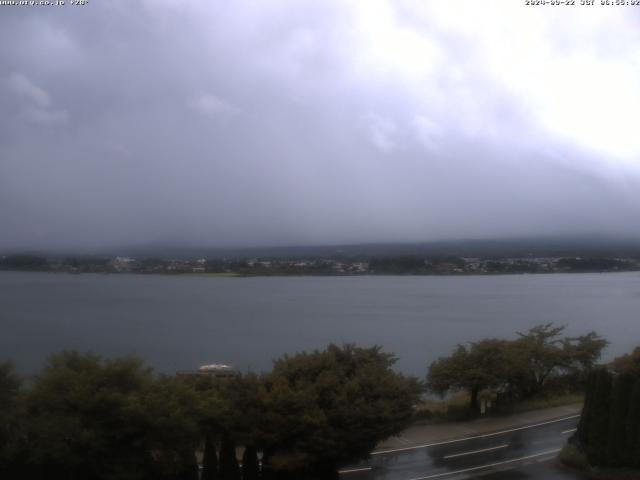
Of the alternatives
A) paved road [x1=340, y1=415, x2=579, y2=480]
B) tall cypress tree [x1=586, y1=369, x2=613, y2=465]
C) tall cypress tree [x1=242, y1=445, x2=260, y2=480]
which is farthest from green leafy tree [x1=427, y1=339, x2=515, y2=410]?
tall cypress tree [x1=242, y1=445, x2=260, y2=480]

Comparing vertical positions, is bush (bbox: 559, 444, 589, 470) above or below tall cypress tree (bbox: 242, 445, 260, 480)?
below

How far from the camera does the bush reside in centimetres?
1406

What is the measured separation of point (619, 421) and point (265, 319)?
46569mm

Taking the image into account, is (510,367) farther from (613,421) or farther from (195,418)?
(195,418)

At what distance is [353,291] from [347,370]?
266 feet

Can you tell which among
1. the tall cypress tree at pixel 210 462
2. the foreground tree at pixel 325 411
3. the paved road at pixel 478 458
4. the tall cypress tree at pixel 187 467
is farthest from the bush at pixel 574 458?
the tall cypress tree at pixel 187 467

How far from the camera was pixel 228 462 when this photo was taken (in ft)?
41.6

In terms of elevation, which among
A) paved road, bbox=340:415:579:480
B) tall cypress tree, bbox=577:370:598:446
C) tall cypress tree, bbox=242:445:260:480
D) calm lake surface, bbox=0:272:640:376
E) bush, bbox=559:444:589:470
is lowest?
calm lake surface, bbox=0:272:640:376

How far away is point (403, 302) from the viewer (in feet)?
245

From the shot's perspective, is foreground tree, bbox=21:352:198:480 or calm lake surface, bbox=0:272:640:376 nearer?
foreground tree, bbox=21:352:198:480

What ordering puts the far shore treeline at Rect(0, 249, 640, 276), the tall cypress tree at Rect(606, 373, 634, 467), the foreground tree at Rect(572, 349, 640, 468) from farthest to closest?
the far shore treeline at Rect(0, 249, 640, 276)
the tall cypress tree at Rect(606, 373, 634, 467)
the foreground tree at Rect(572, 349, 640, 468)

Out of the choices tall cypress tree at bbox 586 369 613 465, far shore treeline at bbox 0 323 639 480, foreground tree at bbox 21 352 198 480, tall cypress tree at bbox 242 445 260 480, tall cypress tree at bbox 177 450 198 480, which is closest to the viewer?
foreground tree at bbox 21 352 198 480

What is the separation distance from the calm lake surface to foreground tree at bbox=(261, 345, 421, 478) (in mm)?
14246

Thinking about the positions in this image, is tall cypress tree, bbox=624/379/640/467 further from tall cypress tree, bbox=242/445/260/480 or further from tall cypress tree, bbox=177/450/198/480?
tall cypress tree, bbox=177/450/198/480
